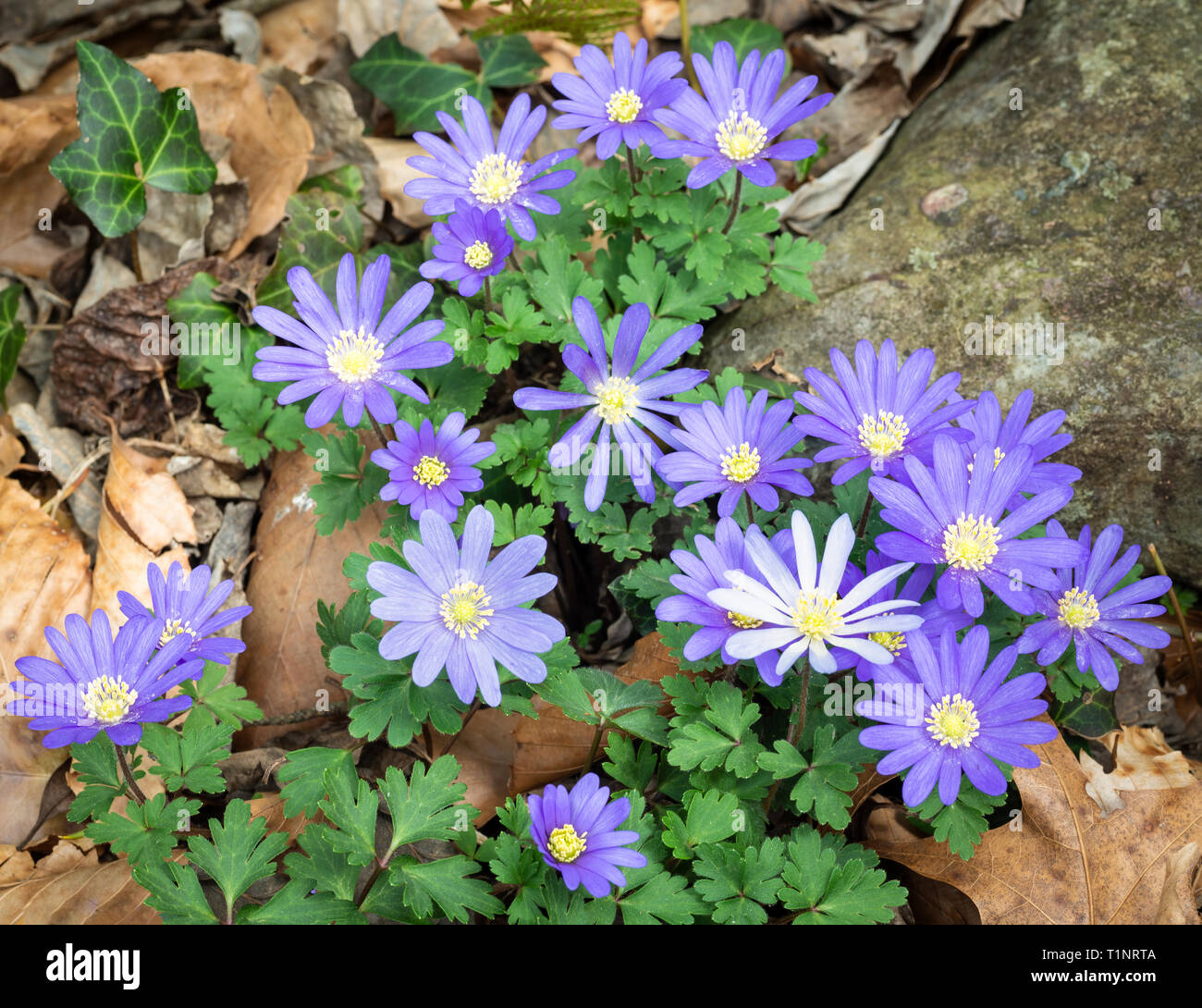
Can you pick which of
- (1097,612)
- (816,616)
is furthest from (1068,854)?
(816,616)

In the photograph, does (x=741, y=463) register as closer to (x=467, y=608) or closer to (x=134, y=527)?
(x=467, y=608)

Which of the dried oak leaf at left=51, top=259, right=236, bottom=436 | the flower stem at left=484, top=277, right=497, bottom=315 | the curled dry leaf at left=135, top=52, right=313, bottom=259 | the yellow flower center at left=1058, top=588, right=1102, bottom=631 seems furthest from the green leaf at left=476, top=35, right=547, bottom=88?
the yellow flower center at left=1058, top=588, right=1102, bottom=631

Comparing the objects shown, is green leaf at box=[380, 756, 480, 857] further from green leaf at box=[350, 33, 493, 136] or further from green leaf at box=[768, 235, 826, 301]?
green leaf at box=[350, 33, 493, 136]

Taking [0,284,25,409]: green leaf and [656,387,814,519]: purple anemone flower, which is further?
[0,284,25,409]: green leaf

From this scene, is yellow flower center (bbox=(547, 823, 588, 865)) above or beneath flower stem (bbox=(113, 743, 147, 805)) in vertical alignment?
beneath

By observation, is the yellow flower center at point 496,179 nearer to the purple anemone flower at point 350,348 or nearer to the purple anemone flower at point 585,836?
the purple anemone flower at point 350,348
